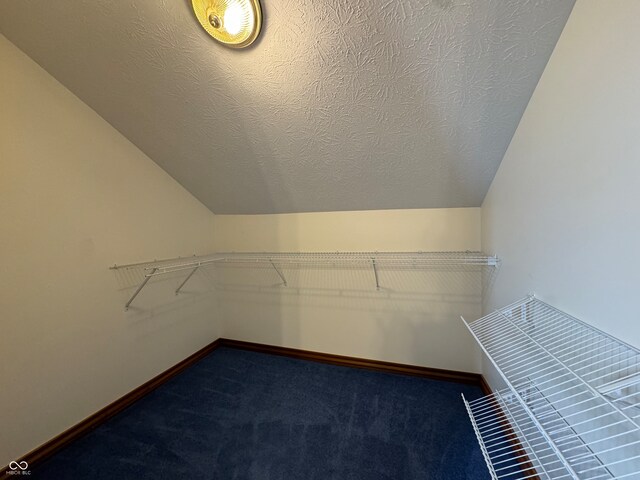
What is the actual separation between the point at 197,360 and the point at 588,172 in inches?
112

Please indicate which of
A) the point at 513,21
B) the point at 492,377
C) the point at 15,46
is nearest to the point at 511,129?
the point at 513,21

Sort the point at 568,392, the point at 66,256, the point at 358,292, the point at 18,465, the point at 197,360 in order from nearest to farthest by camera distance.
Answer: the point at 568,392, the point at 18,465, the point at 66,256, the point at 358,292, the point at 197,360

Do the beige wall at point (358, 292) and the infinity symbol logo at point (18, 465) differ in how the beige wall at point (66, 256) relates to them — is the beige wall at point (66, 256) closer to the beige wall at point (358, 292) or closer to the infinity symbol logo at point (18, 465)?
the infinity symbol logo at point (18, 465)

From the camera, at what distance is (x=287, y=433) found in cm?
159

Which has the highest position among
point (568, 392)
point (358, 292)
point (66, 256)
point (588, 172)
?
point (588, 172)

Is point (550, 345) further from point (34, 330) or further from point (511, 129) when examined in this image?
point (34, 330)

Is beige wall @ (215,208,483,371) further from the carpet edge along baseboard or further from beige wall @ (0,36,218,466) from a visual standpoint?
beige wall @ (0,36,218,466)

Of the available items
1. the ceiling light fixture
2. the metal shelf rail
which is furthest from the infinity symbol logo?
the ceiling light fixture

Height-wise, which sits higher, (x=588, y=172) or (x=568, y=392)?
(x=588, y=172)

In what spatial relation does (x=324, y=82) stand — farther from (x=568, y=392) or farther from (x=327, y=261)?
(x=568, y=392)

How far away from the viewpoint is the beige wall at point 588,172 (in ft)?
2.15

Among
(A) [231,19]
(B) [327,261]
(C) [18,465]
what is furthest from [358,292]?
(C) [18,465]

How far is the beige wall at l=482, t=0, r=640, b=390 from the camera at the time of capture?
2.15 feet

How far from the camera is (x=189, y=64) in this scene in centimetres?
129
